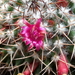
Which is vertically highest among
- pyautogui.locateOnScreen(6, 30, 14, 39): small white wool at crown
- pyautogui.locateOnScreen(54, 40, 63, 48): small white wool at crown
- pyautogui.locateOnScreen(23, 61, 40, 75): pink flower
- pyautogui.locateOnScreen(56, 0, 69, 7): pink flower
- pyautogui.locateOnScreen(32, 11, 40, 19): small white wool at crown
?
pyautogui.locateOnScreen(56, 0, 69, 7): pink flower

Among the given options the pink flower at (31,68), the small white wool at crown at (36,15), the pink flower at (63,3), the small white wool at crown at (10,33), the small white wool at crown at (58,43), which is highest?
the pink flower at (63,3)

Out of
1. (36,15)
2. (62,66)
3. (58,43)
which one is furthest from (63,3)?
(62,66)

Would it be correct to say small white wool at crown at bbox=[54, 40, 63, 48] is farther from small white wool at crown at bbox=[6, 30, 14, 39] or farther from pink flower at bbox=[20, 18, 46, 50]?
small white wool at crown at bbox=[6, 30, 14, 39]

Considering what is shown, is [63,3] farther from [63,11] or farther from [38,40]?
[38,40]

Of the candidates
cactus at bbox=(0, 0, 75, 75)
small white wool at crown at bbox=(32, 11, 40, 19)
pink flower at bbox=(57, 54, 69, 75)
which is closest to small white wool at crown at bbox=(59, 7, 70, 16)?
cactus at bbox=(0, 0, 75, 75)

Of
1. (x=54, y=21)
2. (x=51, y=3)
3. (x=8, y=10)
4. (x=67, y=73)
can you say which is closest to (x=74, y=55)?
(x=67, y=73)

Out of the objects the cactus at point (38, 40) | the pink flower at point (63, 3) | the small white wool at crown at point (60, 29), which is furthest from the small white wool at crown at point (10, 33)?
the pink flower at point (63, 3)

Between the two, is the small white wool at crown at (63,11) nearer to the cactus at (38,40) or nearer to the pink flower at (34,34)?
the cactus at (38,40)

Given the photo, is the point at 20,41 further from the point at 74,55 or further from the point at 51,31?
the point at 74,55
